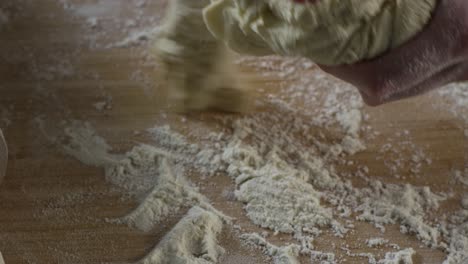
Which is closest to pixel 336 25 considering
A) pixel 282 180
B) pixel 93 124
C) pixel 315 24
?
pixel 315 24

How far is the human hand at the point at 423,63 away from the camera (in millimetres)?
835

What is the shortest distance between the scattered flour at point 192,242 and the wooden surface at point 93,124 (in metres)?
0.02

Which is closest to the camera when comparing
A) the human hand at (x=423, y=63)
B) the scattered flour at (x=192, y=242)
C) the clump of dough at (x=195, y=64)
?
the human hand at (x=423, y=63)

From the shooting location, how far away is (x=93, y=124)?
1.14m

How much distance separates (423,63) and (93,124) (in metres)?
0.52

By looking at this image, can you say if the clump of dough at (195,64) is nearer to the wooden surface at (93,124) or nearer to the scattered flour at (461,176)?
the wooden surface at (93,124)

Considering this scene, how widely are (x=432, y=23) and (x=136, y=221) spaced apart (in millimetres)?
463

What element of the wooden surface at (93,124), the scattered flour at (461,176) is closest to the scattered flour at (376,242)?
the wooden surface at (93,124)

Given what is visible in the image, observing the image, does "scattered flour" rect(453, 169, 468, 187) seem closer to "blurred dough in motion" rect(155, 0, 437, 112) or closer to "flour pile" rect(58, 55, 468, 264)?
"flour pile" rect(58, 55, 468, 264)

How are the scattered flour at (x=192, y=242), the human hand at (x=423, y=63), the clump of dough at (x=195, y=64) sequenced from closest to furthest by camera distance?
1. the human hand at (x=423, y=63)
2. the scattered flour at (x=192, y=242)
3. the clump of dough at (x=195, y=64)

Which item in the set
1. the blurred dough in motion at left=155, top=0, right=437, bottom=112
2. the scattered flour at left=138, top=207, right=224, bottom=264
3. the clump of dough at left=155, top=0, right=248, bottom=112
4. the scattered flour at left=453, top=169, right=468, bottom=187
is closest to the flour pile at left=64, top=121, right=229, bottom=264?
the scattered flour at left=138, top=207, right=224, bottom=264

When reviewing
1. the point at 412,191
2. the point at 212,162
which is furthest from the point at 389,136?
the point at 212,162

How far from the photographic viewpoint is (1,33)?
1.29 metres

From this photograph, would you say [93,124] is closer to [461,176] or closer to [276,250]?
[276,250]
